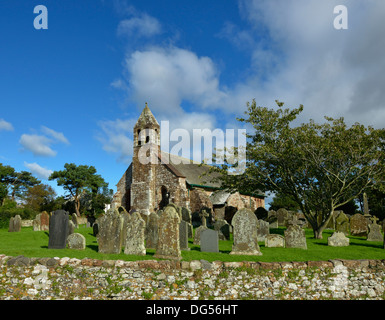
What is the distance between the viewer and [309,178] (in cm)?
1664

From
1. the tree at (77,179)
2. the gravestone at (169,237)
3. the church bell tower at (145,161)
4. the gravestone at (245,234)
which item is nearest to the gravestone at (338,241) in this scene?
the gravestone at (245,234)

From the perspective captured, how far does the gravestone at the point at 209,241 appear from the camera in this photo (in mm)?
10977

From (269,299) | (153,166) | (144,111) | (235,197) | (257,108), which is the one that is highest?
(144,111)

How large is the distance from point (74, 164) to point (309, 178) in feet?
115

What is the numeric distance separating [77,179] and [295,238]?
35291 mm

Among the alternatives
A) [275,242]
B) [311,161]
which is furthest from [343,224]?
[275,242]

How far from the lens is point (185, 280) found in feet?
27.4

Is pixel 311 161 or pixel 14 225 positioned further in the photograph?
pixel 14 225

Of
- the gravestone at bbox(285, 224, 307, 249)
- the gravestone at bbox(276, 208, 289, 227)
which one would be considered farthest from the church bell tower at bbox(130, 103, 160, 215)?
the gravestone at bbox(285, 224, 307, 249)

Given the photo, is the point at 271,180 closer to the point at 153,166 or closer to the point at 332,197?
the point at 332,197

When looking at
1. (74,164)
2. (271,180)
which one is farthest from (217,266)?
(74,164)

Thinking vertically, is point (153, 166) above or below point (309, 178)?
above

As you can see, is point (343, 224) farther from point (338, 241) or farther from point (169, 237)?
point (169, 237)

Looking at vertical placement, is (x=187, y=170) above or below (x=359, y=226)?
above
